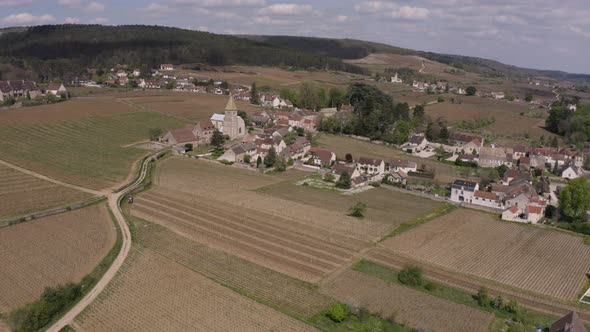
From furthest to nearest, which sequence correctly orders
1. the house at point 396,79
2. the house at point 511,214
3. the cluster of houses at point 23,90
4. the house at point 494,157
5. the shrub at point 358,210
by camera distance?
the house at point 396,79 < the cluster of houses at point 23,90 < the house at point 494,157 < the house at point 511,214 < the shrub at point 358,210

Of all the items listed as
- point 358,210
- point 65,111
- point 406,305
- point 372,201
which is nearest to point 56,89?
point 65,111

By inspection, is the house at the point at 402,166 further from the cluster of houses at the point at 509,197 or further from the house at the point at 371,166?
the cluster of houses at the point at 509,197

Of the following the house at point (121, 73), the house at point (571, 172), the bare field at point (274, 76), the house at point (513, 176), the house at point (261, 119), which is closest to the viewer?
the house at point (513, 176)

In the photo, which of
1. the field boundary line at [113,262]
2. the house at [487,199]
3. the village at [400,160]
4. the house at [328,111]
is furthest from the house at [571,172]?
the field boundary line at [113,262]

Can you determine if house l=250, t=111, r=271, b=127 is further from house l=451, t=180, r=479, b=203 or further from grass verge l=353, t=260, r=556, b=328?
grass verge l=353, t=260, r=556, b=328

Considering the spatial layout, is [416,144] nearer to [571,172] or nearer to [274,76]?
[571,172]

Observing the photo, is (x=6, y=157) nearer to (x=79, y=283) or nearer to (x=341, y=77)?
(x=79, y=283)
